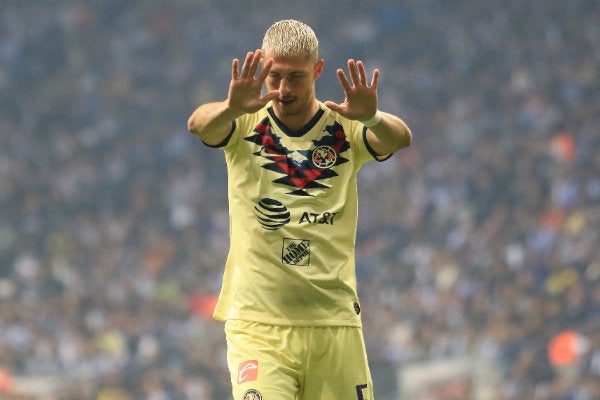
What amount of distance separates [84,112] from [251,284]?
704 inches

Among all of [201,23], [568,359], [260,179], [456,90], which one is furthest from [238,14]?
[260,179]

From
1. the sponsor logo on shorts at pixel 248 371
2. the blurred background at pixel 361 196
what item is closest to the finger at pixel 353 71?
the sponsor logo on shorts at pixel 248 371

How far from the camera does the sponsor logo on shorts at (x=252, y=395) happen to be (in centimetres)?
531

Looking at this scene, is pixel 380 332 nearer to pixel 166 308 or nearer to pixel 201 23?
pixel 166 308

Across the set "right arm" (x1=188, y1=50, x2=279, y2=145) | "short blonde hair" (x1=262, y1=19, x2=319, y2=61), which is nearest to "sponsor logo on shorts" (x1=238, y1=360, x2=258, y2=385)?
"right arm" (x1=188, y1=50, x2=279, y2=145)

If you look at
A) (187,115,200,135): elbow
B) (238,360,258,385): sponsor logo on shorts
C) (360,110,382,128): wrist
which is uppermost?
(187,115,200,135): elbow

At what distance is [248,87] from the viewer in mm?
5203

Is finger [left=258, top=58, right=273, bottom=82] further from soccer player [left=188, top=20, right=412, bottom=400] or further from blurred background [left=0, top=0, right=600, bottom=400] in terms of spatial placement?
blurred background [left=0, top=0, right=600, bottom=400]

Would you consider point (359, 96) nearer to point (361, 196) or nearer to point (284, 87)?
point (284, 87)

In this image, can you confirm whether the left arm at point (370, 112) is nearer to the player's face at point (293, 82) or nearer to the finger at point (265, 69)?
the player's face at point (293, 82)

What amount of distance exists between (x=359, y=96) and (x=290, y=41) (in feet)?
1.28

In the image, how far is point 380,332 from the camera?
15430 millimetres

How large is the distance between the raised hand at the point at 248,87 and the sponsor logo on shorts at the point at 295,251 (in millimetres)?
660

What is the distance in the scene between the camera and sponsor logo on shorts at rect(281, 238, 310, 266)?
5520 millimetres
